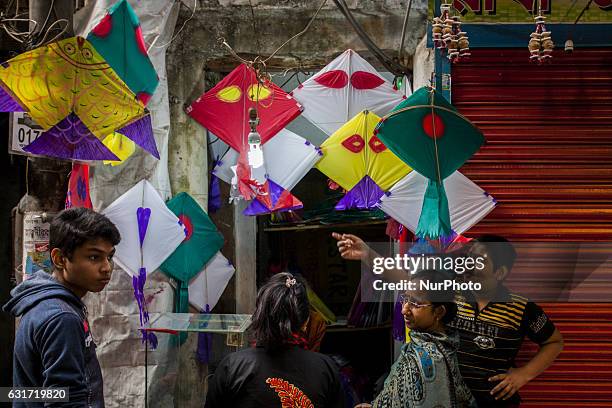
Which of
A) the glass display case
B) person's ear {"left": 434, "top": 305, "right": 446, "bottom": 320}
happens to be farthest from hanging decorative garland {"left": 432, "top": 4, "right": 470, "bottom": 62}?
the glass display case

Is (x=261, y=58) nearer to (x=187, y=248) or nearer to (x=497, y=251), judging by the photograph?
(x=187, y=248)

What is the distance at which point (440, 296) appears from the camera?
13.0ft

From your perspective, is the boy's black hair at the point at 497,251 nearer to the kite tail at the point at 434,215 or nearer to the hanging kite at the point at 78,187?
the kite tail at the point at 434,215

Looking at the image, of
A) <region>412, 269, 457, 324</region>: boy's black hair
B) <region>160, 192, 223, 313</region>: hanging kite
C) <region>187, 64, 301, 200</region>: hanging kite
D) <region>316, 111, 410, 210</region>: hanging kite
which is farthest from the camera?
<region>160, 192, 223, 313</region>: hanging kite

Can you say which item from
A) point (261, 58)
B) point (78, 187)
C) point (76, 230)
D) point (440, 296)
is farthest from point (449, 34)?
point (78, 187)

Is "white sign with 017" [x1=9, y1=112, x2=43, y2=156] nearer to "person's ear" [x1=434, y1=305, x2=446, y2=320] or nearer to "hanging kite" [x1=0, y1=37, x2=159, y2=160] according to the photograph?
"hanging kite" [x1=0, y1=37, x2=159, y2=160]

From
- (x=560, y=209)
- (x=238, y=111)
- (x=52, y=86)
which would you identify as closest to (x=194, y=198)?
(x=238, y=111)

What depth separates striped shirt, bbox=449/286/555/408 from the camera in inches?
Result: 164

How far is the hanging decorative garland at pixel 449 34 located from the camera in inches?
186

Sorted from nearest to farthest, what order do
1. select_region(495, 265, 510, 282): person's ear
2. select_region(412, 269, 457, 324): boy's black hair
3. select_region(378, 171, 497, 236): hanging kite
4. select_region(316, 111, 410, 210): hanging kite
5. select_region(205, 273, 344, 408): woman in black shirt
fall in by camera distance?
select_region(205, 273, 344, 408): woman in black shirt
select_region(412, 269, 457, 324): boy's black hair
select_region(495, 265, 510, 282): person's ear
select_region(378, 171, 497, 236): hanging kite
select_region(316, 111, 410, 210): hanging kite

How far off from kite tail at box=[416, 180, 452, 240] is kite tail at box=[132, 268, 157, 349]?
2.09 metres

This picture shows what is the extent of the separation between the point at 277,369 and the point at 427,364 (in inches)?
32.5

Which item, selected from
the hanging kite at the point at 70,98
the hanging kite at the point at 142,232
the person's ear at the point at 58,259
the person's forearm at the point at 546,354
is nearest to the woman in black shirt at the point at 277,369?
the person's ear at the point at 58,259

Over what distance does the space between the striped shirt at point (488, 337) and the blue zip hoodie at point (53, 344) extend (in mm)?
1967
